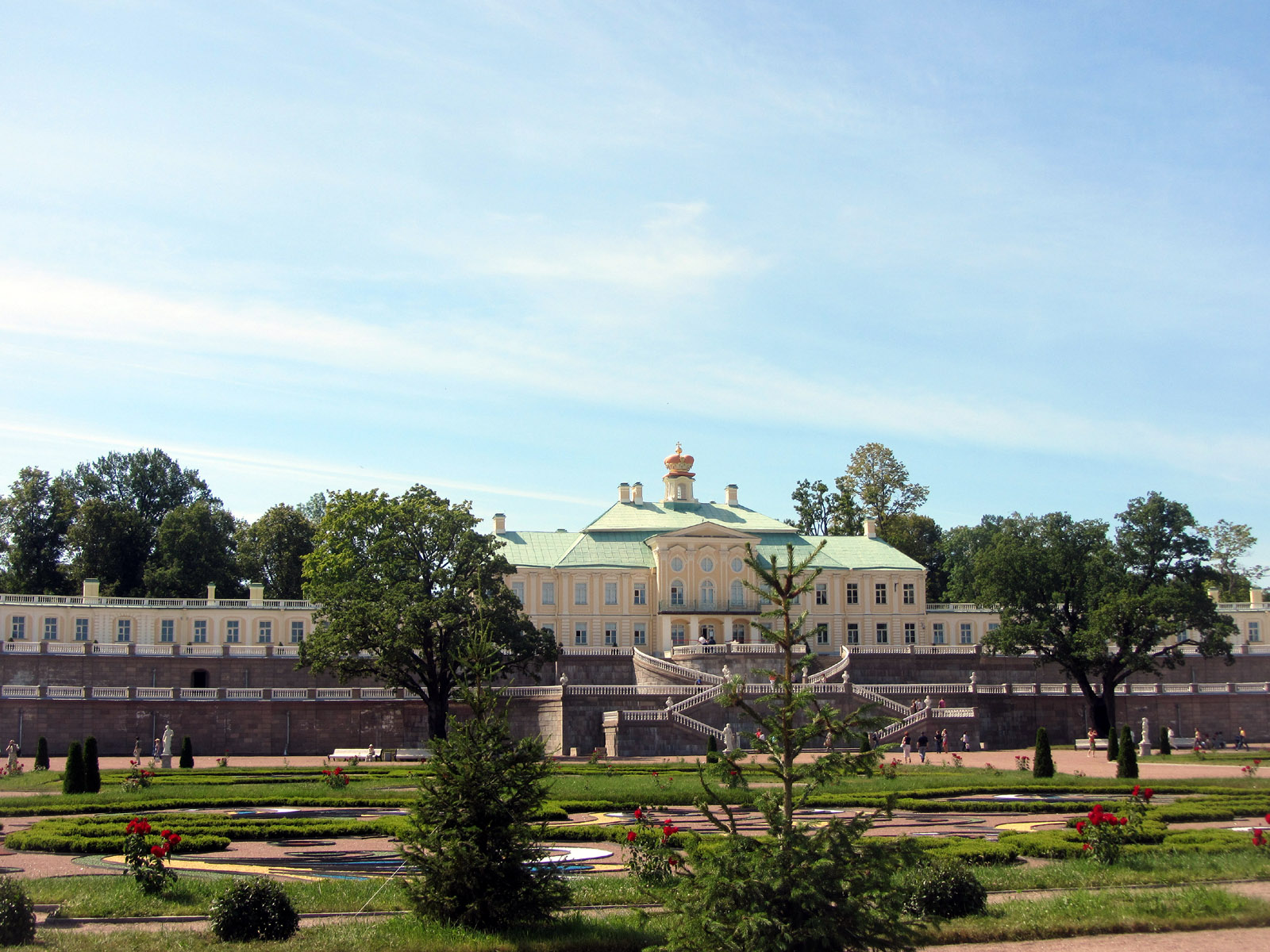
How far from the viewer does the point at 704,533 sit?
7650 centimetres

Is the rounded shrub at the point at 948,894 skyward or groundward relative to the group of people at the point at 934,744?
skyward

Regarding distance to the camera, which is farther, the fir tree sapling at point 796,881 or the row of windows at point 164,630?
the row of windows at point 164,630

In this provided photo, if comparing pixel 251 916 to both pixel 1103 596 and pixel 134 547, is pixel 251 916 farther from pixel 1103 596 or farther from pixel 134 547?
pixel 134 547

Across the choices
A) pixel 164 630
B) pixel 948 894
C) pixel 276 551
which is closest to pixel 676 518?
pixel 276 551

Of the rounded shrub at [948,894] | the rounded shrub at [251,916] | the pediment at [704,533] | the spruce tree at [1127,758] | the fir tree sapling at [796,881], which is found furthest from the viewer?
the pediment at [704,533]

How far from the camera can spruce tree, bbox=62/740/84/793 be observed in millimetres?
31859

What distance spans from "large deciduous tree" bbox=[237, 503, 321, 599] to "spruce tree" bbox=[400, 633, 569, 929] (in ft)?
242

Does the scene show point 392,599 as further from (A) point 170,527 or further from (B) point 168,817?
(A) point 170,527

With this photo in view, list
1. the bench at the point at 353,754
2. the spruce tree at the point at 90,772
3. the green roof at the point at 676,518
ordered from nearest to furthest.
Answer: the spruce tree at the point at 90,772
the bench at the point at 353,754
the green roof at the point at 676,518

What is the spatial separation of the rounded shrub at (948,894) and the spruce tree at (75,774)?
24162mm

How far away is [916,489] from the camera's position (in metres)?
94.8

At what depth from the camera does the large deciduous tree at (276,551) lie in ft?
286

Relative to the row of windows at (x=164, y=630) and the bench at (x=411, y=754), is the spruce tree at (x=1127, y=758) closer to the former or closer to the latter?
the bench at (x=411, y=754)

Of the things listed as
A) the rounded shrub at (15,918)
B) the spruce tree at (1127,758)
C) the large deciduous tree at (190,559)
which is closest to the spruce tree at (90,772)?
the rounded shrub at (15,918)
